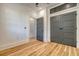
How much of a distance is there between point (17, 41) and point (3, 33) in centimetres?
107

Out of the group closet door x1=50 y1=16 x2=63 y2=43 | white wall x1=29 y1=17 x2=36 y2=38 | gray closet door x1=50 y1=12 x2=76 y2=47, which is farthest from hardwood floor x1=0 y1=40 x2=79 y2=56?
white wall x1=29 y1=17 x2=36 y2=38

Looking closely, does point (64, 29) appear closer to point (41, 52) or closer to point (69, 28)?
point (69, 28)

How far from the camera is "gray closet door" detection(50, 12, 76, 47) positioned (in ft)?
12.8

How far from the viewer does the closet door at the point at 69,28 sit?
12.7 ft

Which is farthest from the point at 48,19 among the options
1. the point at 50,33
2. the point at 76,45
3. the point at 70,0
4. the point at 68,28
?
the point at 70,0

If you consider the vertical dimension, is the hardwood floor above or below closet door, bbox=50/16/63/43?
below

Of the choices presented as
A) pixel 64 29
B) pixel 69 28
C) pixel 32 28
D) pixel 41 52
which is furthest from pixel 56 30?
pixel 32 28

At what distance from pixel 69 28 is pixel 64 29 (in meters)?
0.33

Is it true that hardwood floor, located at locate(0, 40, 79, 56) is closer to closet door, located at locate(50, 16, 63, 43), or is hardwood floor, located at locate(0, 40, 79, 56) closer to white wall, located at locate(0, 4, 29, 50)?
white wall, located at locate(0, 4, 29, 50)

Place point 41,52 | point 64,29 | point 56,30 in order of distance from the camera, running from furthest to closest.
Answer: point 56,30
point 64,29
point 41,52

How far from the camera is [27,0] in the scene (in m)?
1.03

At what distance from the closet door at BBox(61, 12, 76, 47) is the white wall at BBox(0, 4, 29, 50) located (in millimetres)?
2532

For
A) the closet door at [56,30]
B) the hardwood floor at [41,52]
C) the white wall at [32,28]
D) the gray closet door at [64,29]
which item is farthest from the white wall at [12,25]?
the white wall at [32,28]

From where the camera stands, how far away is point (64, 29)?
4.31 meters
